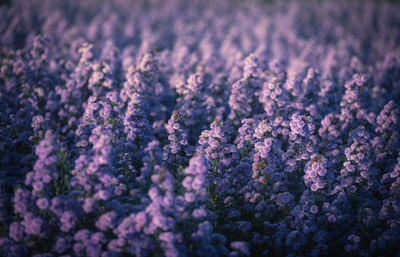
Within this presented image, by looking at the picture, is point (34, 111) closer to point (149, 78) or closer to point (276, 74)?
point (149, 78)

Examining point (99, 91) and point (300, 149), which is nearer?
point (300, 149)

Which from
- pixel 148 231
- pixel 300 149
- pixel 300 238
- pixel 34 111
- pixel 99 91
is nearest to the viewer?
pixel 148 231

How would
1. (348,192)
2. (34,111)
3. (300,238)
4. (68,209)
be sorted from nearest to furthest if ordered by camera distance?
(68,209), (300,238), (348,192), (34,111)

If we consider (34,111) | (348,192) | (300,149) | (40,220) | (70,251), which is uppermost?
(34,111)

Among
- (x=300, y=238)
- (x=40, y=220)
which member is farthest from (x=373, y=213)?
(x=40, y=220)

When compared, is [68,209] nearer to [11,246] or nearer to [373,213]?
[11,246]

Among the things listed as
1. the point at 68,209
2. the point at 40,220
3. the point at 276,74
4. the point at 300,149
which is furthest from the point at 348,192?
the point at 40,220

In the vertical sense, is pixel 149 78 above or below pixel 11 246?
above
